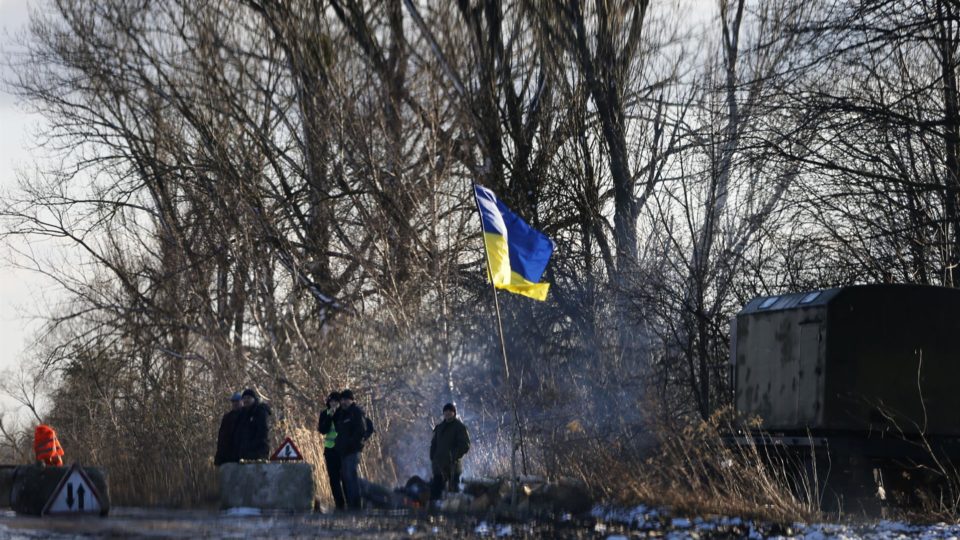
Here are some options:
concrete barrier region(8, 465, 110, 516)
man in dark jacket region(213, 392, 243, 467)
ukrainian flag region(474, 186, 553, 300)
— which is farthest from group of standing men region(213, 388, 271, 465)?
ukrainian flag region(474, 186, 553, 300)

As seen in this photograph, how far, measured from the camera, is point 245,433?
22234 mm

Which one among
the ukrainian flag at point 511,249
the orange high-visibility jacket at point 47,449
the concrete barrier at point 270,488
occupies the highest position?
the ukrainian flag at point 511,249

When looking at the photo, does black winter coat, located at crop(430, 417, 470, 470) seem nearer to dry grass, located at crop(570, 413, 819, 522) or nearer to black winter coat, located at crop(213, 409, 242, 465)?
dry grass, located at crop(570, 413, 819, 522)

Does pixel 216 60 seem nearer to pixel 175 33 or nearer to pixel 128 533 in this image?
pixel 175 33

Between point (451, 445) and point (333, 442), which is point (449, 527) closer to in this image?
point (451, 445)

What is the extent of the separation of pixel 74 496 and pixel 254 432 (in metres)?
3.34

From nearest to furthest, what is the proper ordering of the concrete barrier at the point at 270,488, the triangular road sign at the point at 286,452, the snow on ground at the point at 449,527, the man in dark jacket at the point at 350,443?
the snow on ground at the point at 449,527 → the concrete barrier at the point at 270,488 → the man in dark jacket at the point at 350,443 → the triangular road sign at the point at 286,452

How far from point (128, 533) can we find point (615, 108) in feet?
48.1

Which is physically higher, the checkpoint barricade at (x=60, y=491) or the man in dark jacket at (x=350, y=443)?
the man in dark jacket at (x=350, y=443)

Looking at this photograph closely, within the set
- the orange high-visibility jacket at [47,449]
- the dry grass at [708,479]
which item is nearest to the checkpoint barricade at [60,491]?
the orange high-visibility jacket at [47,449]

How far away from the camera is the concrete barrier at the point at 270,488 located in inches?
832

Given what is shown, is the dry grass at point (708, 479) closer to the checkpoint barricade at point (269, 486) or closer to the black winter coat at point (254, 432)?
the checkpoint barricade at point (269, 486)

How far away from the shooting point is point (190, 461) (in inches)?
1139

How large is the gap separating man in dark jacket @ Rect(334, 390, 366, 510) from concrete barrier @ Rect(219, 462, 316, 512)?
2.10 ft
